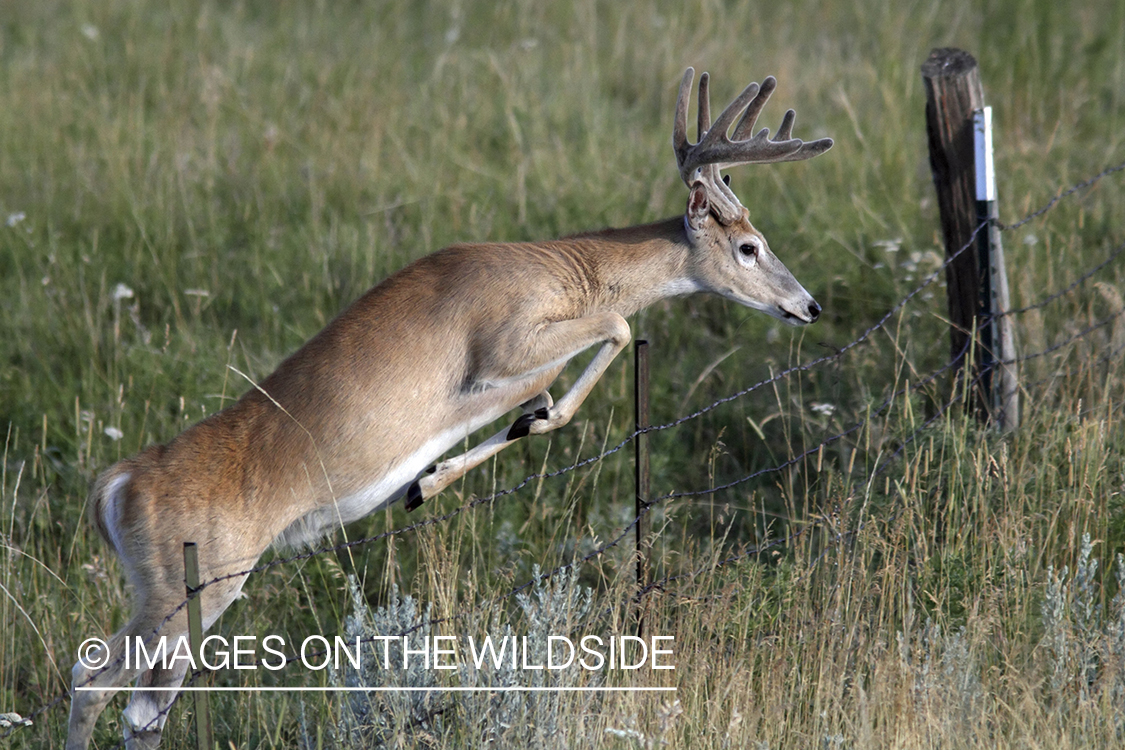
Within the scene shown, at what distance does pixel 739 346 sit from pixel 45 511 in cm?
358

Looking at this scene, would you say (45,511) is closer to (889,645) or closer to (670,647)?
(670,647)

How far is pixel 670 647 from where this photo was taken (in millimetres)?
3881

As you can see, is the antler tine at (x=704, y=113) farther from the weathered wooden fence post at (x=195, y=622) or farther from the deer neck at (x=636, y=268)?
the weathered wooden fence post at (x=195, y=622)

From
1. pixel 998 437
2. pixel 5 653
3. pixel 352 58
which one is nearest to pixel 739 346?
pixel 998 437

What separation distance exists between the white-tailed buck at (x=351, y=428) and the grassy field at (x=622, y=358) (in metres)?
0.33

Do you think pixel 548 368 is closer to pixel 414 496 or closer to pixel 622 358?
pixel 414 496

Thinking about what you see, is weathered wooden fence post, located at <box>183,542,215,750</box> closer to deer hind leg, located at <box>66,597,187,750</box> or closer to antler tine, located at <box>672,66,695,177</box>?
deer hind leg, located at <box>66,597,187,750</box>

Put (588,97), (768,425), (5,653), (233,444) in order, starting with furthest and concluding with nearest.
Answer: (588,97)
(768,425)
(5,653)
(233,444)

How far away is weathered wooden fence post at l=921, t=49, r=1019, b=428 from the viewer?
5051 millimetres

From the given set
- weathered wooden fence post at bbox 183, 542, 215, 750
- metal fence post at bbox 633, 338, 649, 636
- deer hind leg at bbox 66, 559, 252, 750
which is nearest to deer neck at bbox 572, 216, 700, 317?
metal fence post at bbox 633, 338, 649, 636

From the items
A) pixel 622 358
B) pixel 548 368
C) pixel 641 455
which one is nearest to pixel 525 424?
pixel 548 368

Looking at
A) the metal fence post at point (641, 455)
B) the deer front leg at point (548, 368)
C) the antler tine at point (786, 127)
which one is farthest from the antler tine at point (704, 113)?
the metal fence post at point (641, 455)

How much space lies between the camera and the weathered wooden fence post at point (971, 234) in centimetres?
505

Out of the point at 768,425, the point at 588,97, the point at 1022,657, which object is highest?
the point at 588,97
